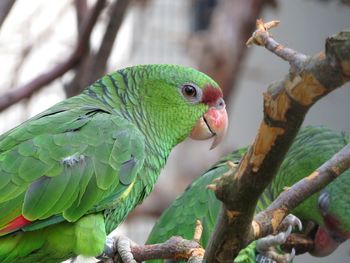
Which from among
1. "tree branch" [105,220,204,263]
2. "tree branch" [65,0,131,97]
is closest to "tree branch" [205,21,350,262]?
"tree branch" [105,220,204,263]

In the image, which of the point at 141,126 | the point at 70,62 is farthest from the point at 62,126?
the point at 70,62

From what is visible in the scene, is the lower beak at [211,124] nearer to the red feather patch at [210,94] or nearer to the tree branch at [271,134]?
the red feather patch at [210,94]

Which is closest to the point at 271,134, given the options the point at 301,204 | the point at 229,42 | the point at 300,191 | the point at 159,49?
the point at 300,191

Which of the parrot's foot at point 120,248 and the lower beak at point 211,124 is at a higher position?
the lower beak at point 211,124

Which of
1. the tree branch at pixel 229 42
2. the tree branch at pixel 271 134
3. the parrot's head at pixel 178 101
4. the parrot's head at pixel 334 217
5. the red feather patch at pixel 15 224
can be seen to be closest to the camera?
the tree branch at pixel 271 134

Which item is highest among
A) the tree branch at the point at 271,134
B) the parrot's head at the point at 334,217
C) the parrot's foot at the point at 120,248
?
the tree branch at the point at 271,134

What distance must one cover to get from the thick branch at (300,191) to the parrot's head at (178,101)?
0.74 m

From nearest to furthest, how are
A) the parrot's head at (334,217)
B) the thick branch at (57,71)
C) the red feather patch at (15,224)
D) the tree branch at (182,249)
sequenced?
the tree branch at (182,249) → the red feather patch at (15,224) → the thick branch at (57,71) → the parrot's head at (334,217)

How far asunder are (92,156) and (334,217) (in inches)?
35.1

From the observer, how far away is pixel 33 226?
150 cm

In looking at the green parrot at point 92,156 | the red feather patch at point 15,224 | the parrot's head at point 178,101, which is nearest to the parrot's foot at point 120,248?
the green parrot at point 92,156

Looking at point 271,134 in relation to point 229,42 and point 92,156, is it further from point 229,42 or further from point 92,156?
point 229,42

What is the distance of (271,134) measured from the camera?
920 mm

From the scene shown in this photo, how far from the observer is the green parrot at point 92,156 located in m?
1.52
